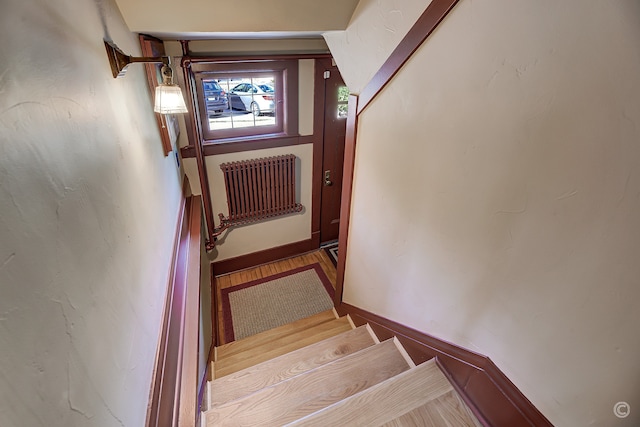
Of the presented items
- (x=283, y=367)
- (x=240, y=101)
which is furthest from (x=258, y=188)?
(x=283, y=367)

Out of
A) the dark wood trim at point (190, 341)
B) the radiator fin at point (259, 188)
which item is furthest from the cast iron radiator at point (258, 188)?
the dark wood trim at point (190, 341)

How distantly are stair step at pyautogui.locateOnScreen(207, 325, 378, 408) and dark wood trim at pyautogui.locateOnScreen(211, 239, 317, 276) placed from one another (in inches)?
63.0

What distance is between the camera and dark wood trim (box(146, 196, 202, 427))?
1039mm

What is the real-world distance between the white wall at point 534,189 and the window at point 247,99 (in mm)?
1511

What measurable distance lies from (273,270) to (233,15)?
2612mm

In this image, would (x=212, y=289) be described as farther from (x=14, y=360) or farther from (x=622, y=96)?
(x=622, y=96)

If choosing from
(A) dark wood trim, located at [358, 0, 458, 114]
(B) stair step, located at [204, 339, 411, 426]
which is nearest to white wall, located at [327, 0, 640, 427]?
(A) dark wood trim, located at [358, 0, 458, 114]

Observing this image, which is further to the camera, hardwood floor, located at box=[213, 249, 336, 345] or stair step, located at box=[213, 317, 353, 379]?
hardwood floor, located at box=[213, 249, 336, 345]

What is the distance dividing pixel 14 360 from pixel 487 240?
1.26 metres

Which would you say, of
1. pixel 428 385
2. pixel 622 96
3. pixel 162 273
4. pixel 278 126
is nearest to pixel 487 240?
pixel 622 96

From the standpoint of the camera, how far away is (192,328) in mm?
1523

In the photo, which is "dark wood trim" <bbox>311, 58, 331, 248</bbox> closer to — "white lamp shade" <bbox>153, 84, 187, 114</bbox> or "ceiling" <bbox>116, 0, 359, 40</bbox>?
"ceiling" <bbox>116, 0, 359, 40</bbox>

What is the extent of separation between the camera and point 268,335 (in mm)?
2545

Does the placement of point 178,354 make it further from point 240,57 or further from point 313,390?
point 240,57
